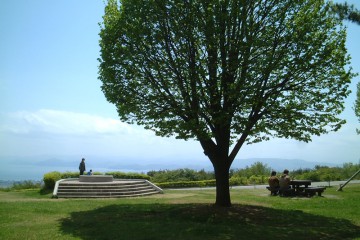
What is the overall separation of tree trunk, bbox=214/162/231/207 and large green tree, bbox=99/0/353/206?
94 mm

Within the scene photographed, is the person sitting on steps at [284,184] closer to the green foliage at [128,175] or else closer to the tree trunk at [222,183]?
the tree trunk at [222,183]

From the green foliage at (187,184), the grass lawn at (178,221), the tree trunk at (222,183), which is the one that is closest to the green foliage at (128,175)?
the green foliage at (187,184)

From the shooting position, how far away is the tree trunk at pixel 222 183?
53.4 feet

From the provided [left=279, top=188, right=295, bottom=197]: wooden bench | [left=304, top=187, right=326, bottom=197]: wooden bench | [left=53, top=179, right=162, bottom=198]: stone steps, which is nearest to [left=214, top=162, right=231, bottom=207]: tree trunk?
[left=279, top=188, right=295, bottom=197]: wooden bench

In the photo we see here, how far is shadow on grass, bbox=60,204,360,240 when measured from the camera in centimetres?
1136

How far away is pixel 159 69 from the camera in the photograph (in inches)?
602

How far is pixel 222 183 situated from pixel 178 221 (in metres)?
3.62

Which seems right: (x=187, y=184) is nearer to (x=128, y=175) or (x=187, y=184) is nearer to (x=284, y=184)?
(x=128, y=175)

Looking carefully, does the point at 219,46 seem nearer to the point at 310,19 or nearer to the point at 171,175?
the point at 310,19

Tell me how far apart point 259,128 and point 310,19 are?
5.31m

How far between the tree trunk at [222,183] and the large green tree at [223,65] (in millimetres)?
94

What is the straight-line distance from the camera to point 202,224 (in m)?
13.0

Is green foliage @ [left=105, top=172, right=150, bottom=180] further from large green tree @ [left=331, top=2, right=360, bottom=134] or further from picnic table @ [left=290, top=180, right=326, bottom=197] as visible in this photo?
large green tree @ [left=331, top=2, right=360, bottom=134]

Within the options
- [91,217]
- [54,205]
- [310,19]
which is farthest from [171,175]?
[310,19]
